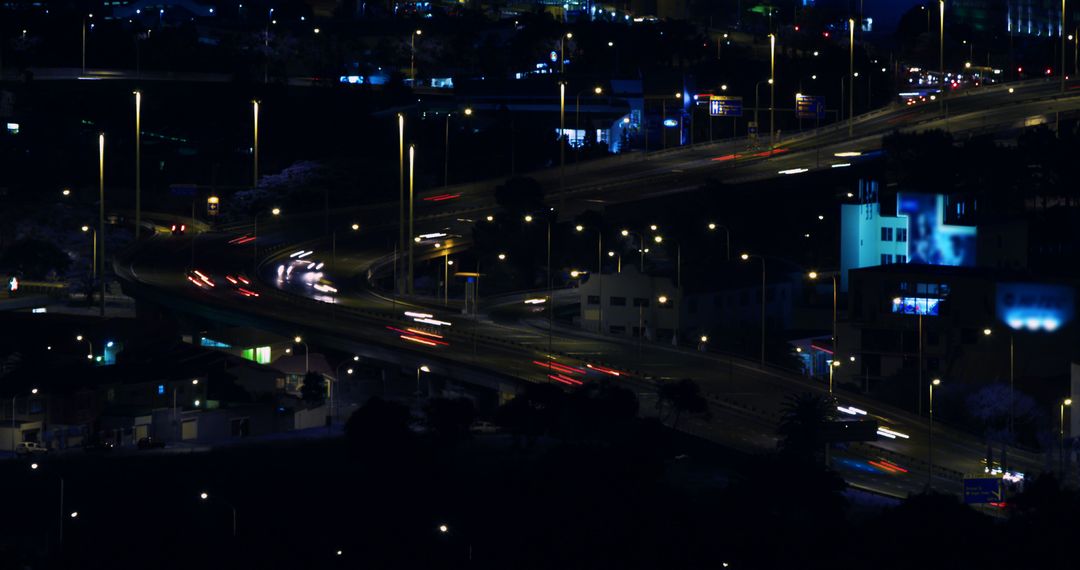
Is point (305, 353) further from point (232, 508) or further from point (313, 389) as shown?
point (232, 508)

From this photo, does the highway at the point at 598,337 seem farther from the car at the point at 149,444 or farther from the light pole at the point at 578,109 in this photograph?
the car at the point at 149,444

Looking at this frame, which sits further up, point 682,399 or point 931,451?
point 682,399

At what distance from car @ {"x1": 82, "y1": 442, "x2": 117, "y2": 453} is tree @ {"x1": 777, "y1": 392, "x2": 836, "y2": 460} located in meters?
12.7

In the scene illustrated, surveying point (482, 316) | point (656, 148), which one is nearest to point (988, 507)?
point (482, 316)

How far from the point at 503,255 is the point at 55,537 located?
28937mm

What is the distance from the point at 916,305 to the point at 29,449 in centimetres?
2197

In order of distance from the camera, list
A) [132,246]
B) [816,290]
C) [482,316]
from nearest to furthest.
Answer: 1. [482,316]
2. [816,290]
3. [132,246]

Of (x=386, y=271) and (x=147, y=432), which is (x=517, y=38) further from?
(x=147, y=432)

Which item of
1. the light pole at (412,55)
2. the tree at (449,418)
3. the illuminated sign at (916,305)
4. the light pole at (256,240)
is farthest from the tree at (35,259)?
the light pole at (412,55)

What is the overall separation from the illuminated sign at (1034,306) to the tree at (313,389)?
51.5 ft

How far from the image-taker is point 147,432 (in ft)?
159

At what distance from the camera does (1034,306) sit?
55094mm

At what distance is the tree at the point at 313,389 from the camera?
5200cm

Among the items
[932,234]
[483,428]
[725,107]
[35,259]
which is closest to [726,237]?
[932,234]
